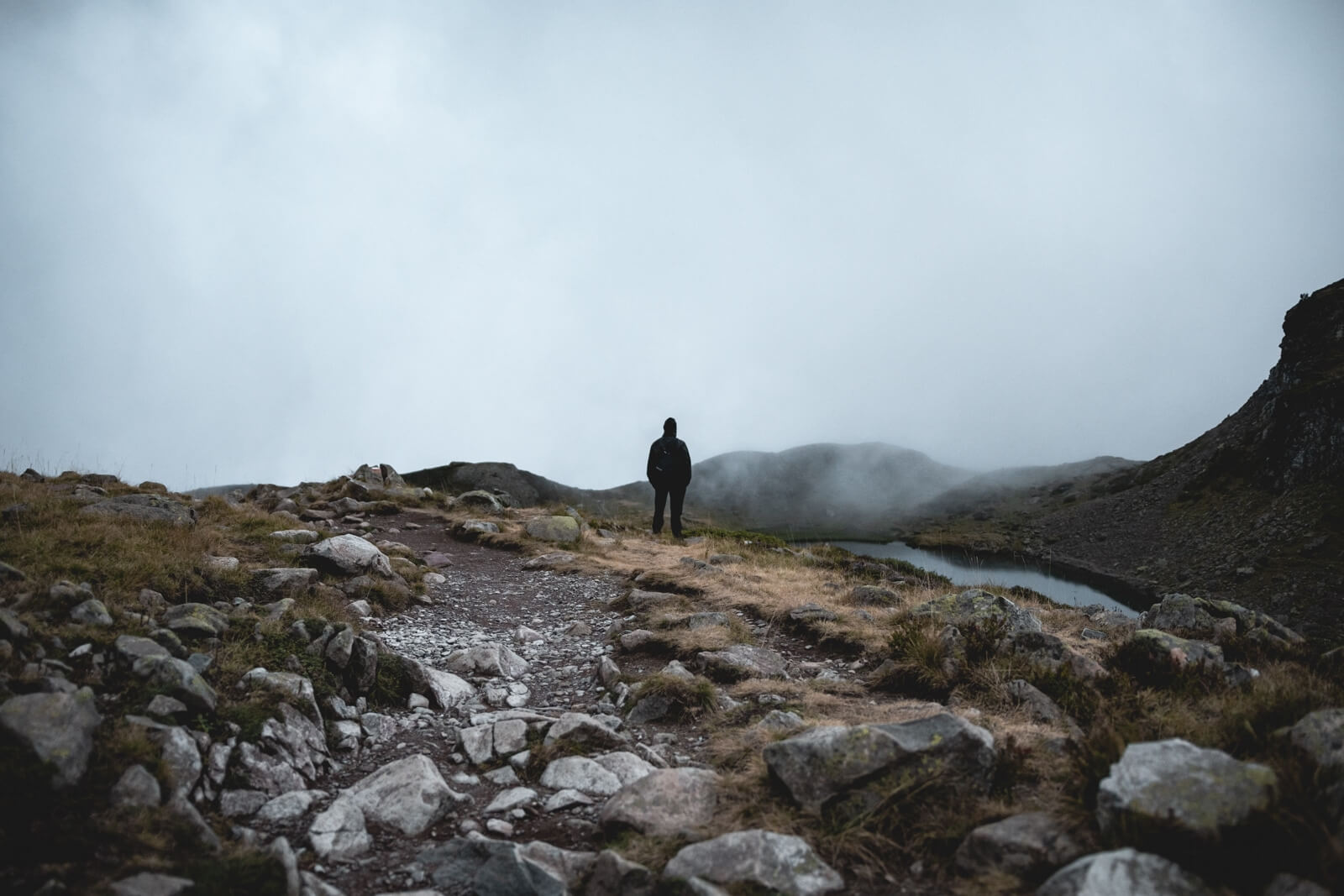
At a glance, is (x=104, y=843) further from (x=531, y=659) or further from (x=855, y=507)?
(x=855, y=507)

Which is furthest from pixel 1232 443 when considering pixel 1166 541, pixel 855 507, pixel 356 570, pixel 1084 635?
pixel 356 570

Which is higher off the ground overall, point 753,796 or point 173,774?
point 173,774

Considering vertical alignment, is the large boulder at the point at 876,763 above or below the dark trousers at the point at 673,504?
below

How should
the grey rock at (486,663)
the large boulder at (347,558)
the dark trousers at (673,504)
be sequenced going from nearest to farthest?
1. the grey rock at (486,663)
2. the large boulder at (347,558)
3. the dark trousers at (673,504)

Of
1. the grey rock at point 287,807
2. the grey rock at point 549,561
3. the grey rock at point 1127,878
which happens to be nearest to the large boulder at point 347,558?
the grey rock at point 549,561

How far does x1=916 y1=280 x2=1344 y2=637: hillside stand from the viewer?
229 feet

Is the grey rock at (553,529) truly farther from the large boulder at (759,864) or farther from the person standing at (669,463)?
the large boulder at (759,864)

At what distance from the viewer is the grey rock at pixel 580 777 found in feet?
18.4

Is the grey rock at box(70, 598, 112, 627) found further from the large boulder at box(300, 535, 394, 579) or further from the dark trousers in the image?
the dark trousers

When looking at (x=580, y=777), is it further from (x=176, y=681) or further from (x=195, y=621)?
(x=195, y=621)

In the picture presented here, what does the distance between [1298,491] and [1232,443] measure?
118 ft

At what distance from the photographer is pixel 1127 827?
3469 mm

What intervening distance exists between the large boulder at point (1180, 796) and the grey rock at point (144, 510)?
43.0ft

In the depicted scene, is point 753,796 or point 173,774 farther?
point 753,796
